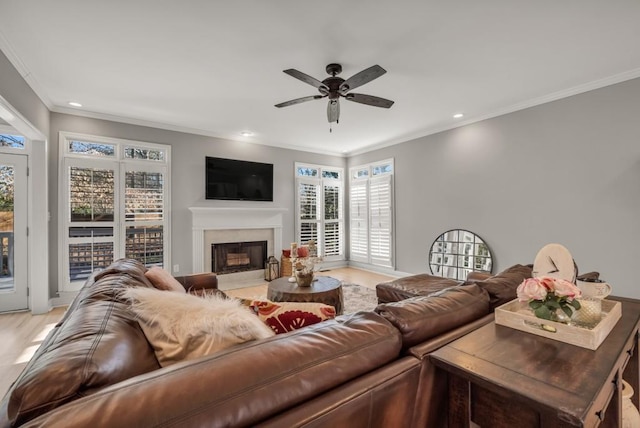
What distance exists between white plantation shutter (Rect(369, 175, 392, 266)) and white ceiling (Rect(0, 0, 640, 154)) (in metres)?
1.99

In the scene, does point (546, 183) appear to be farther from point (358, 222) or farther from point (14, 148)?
point (14, 148)

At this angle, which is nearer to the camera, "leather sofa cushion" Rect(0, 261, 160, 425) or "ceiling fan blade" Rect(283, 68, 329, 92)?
"leather sofa cushion" Rect(0, 261, 160, 425)

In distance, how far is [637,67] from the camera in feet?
9.66

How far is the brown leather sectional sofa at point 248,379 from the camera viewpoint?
646mm

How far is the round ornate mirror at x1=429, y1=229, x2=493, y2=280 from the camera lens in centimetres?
427

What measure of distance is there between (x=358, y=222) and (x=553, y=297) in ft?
17.4

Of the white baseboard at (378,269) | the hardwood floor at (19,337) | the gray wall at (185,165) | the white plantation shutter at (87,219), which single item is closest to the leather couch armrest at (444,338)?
the hardwood floor at (19,337)

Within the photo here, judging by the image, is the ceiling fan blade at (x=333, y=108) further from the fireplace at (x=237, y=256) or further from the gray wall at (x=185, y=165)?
the fireplace at (x=237, y=256)

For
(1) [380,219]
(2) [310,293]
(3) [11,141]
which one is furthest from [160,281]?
→ (1) [380,219]

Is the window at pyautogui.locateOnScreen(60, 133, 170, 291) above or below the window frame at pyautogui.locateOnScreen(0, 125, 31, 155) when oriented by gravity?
below

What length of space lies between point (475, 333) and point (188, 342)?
113 cm

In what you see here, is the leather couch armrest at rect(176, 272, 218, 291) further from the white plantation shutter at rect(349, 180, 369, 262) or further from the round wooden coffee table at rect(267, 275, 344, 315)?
the white plantation shutter at rect(349, 180, 369, 262)

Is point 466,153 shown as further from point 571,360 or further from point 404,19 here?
point 571,360

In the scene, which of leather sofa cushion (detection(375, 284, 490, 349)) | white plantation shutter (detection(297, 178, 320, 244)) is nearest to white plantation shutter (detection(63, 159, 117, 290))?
white plantation shutter (detection(297, 178, 320, 244))
